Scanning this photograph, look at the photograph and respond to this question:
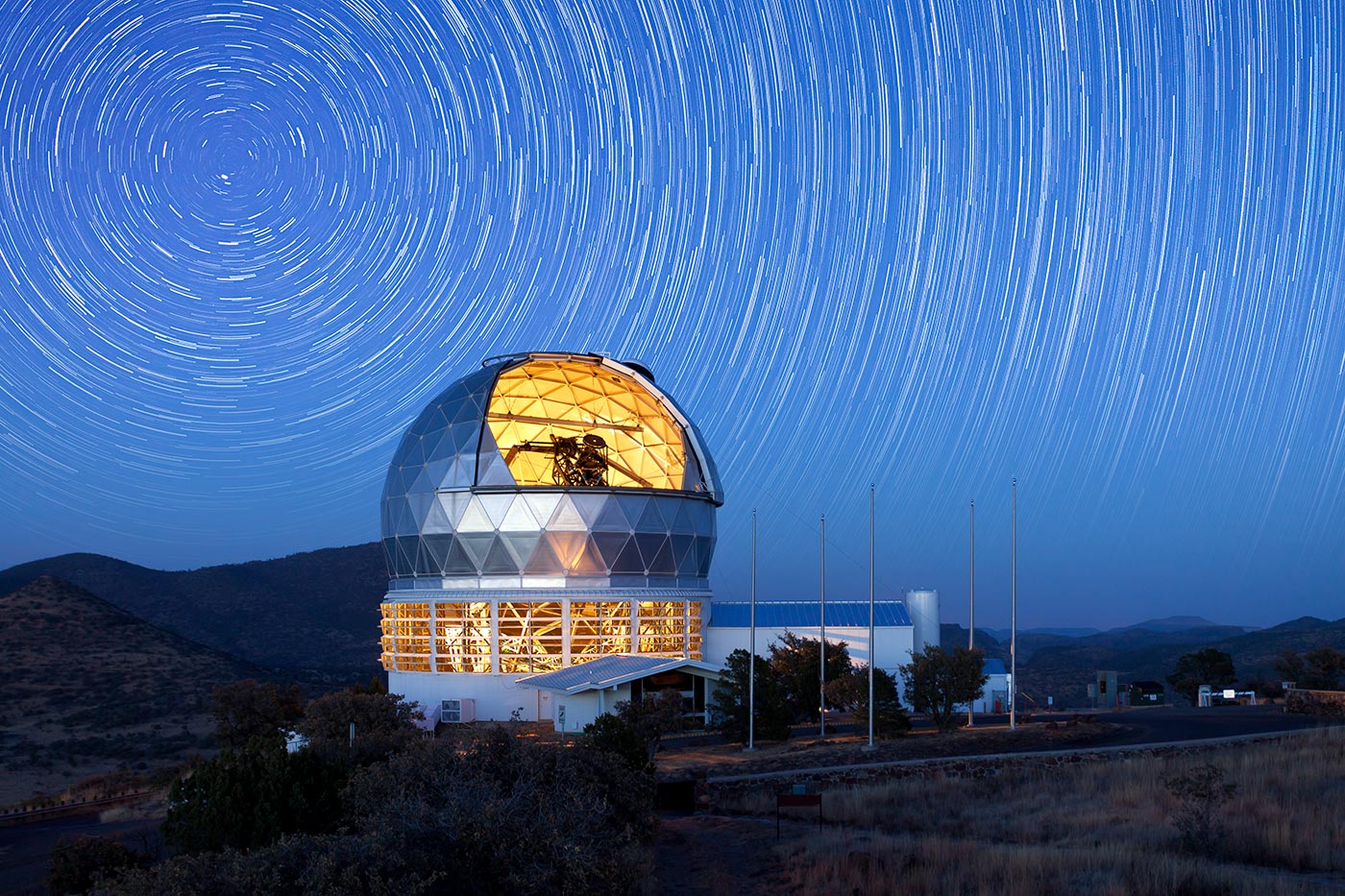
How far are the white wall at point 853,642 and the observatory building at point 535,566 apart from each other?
1.9 inches

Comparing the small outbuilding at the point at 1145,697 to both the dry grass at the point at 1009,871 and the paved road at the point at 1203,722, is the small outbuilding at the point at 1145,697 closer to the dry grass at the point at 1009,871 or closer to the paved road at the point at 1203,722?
the paved road at the point at 1203,722

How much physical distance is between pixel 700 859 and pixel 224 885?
7830 mm

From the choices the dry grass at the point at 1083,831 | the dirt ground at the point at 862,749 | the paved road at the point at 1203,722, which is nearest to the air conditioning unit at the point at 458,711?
the dirt ground at the point at 862,749

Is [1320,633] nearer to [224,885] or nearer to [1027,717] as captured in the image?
[1027,717]

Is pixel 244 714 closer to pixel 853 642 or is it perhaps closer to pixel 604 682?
pixel 604 682

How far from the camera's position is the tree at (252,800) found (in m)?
15.1

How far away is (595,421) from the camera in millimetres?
42406

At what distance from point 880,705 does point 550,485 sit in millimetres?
13644

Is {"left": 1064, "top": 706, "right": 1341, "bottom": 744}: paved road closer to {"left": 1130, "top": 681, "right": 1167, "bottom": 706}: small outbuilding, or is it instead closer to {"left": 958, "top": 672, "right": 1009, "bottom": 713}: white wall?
{"left": 958, "top": 672, "right": 1009, "bottom": 713}: white wall

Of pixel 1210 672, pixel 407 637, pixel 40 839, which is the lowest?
pixel 40 839

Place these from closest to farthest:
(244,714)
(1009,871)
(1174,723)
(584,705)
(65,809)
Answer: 1. (1009,871)
2. (65,809)
3. (1174,723)
4. (244,714)
5. (584,705)

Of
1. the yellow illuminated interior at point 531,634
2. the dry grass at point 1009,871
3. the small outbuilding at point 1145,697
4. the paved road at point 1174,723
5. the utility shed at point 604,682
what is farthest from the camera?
Result: the small outbuilding at point 1145,697

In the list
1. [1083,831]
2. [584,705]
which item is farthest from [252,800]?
[584,705]

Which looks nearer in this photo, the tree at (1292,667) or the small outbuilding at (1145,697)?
the tree at (1292,667)
